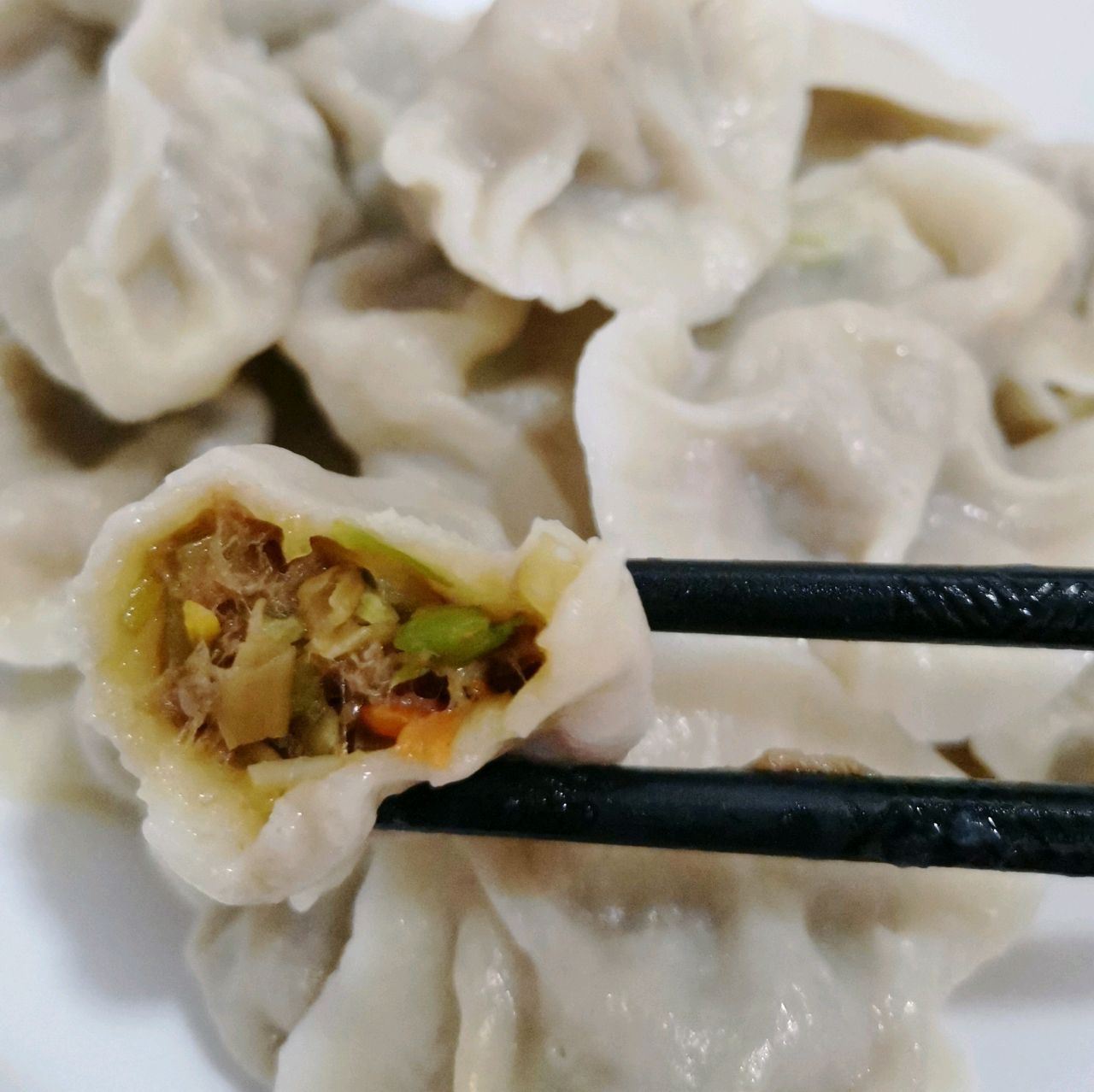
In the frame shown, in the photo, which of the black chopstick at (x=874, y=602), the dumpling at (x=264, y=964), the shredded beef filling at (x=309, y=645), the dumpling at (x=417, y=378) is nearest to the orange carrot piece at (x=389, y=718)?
the shredded beef filling at (x=309, y=645)

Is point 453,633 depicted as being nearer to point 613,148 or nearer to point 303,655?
point 303,655

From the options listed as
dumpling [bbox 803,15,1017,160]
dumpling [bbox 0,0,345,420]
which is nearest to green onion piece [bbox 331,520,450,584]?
dumpling [bbox 0,0,345,420]

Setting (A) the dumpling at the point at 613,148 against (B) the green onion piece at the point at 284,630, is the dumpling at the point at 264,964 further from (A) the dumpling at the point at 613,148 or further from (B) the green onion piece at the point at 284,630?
(A) the dumpling at the point at 613,148

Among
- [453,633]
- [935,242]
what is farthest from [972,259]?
[453,633]

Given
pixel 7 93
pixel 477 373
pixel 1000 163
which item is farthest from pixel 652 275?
pixel 7 93

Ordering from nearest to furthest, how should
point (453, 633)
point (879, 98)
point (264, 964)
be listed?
1. point (453, 633)
2. point (264, 964)
3. point (879, 98)

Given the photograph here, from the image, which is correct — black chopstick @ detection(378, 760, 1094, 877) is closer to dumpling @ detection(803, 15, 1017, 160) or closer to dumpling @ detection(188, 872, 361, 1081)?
dumpling @ detection(188, 872, 361, 1081)
